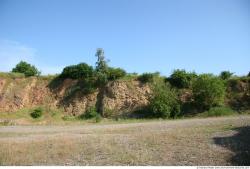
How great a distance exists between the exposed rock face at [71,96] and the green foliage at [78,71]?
831mm

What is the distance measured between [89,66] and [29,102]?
918 cm

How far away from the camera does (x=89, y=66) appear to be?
42.8 m

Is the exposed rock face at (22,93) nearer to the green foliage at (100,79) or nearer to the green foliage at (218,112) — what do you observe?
the green foliage at (100,79)

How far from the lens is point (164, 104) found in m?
34.0

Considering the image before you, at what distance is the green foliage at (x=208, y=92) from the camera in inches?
1375

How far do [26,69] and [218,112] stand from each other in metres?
28.6

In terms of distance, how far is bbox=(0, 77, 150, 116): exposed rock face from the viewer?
39.5 m

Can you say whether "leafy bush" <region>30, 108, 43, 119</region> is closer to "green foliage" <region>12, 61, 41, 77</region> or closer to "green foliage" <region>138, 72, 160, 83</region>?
"green foliage" <region>12, 61, 41, 77</region>

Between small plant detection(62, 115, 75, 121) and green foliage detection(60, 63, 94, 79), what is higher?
green foliage detection(60, 63, 94, 79)

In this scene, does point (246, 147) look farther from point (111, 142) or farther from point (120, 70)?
point (120, 70)

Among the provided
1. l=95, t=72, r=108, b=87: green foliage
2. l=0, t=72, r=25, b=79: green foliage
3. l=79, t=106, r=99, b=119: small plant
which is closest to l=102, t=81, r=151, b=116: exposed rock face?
l=95, t=72, r=108, b=87: green foliage

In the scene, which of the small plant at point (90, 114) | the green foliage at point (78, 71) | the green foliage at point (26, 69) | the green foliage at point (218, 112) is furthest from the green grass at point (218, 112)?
the green foliage at point (26, 69)

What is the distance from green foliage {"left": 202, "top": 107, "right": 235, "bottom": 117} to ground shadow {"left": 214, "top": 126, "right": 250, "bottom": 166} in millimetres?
15469

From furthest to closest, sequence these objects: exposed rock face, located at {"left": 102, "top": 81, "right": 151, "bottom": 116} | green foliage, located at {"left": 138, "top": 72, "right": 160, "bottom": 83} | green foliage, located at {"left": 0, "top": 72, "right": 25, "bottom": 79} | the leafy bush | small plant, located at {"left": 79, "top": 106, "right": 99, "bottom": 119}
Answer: green foliage, located at {"left": 0, "top": 72, "right": 25, "bottom": 79}
green foliage, located at {"left": 138, "top": 72, "right": 160, "bottom": 83}
exposed rock face, located at {"left": 102, "top": 81, "right": 151, "bottom": 116}
the leafy bush
small plant, located at {"left": 79, "top": 106, "right": 99, "bottom": 119}
